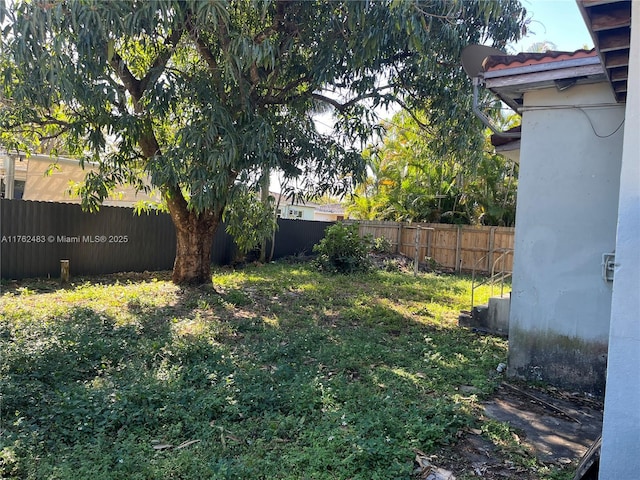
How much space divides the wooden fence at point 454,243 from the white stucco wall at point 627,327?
472 inches

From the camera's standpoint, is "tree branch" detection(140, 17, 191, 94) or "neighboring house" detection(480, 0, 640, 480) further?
"tree branch" detection(140, 17, 191, 94)

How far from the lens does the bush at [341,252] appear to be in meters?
12.9

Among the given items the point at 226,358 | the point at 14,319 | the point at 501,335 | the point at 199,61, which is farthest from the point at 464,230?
the point at 14,319

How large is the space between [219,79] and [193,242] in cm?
340

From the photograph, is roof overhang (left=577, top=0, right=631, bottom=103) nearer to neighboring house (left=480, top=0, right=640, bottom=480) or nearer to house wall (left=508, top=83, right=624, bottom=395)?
neighboring house (left=480, top=0, right=640, bottom=480)

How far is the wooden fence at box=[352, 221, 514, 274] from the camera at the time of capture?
48.3 ft

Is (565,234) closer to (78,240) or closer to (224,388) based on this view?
(224,388)

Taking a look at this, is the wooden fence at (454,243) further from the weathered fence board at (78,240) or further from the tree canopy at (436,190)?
the weathered fence board at (78,240)

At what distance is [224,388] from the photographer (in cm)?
391

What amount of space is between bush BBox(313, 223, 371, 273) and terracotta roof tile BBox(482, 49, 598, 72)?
857 centimetres

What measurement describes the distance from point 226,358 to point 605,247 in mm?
3977

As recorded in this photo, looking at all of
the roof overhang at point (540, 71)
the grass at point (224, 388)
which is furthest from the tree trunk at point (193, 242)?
the roof overhang at point (540, 71)

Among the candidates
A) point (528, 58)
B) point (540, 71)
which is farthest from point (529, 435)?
point (528, 58)


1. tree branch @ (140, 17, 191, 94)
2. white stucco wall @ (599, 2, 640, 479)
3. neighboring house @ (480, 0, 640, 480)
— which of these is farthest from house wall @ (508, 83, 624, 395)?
tree branch @ (140, 17, 191, 94)
